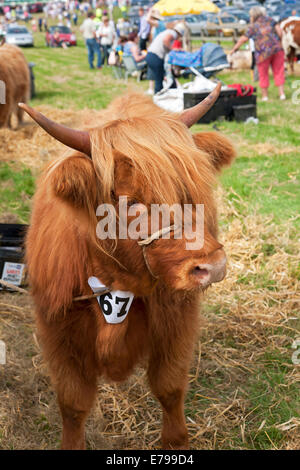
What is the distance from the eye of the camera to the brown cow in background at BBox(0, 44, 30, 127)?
27.9 ft

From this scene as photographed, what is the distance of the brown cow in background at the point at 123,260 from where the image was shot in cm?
183

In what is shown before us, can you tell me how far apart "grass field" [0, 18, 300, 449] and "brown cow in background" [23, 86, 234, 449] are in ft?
1.03

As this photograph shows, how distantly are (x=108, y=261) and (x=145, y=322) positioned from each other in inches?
17.7

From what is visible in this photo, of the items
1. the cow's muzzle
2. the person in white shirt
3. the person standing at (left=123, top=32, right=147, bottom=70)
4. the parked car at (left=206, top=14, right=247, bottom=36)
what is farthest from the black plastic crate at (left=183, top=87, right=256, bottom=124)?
the parked car at (left=206, top=14, right=247, bottom=36)

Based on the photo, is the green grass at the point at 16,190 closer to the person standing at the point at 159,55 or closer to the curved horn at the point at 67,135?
the curved horn at the point at 67,135

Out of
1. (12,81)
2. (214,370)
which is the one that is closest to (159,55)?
(12,81)

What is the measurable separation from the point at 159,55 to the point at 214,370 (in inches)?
381

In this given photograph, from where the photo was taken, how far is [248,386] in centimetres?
329

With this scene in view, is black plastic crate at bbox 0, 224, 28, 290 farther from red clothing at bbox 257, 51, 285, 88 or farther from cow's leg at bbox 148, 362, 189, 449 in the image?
red clothing at bbox 257, 51, 285, 88

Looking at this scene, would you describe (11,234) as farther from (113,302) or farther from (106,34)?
(106,34)

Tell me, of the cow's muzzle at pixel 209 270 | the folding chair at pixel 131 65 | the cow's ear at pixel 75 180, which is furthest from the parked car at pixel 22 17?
the cow's muzzle at pixel 209 270

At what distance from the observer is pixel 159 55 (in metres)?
11.8

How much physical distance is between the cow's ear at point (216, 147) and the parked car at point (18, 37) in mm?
28300
